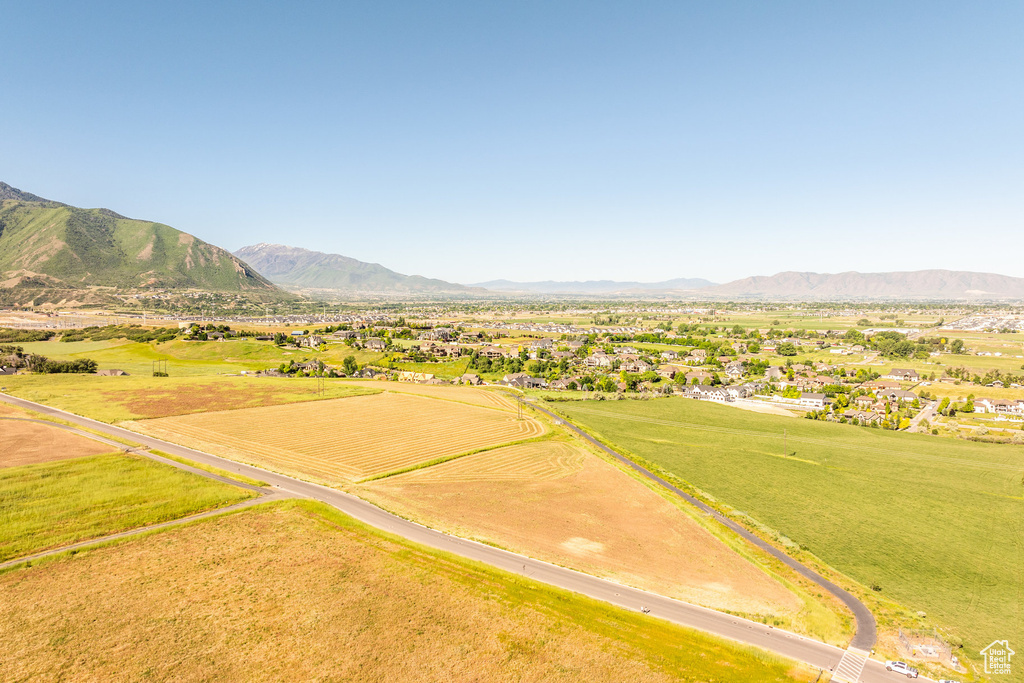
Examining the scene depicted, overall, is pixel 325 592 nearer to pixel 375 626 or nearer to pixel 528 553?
pixel 375 626

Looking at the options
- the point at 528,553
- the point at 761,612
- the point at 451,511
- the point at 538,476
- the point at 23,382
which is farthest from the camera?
the point at 23,382

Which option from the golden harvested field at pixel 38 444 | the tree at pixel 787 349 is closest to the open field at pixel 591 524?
the golden harvested field at pixel 38 444

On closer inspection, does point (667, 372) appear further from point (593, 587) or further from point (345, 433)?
point (593, 587)

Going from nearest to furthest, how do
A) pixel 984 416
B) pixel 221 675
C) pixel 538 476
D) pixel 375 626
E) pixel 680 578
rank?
pixel 221 675
pixel 375 626
pixel 680 578
pixel 538 476
pixel 984 416

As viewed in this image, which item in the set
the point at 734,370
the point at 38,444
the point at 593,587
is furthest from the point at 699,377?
the point at 38,444

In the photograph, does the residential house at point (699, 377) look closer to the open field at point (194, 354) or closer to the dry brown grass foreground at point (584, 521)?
the dry brown grass foreground at point (584, 521)

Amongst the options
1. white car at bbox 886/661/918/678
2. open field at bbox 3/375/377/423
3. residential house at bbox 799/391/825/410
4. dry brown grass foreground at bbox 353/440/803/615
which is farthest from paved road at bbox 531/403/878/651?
open field at bbox 3/375/377/423

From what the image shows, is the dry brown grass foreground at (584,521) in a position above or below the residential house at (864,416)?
above

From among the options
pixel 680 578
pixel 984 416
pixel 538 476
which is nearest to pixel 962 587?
pixel 680 578
